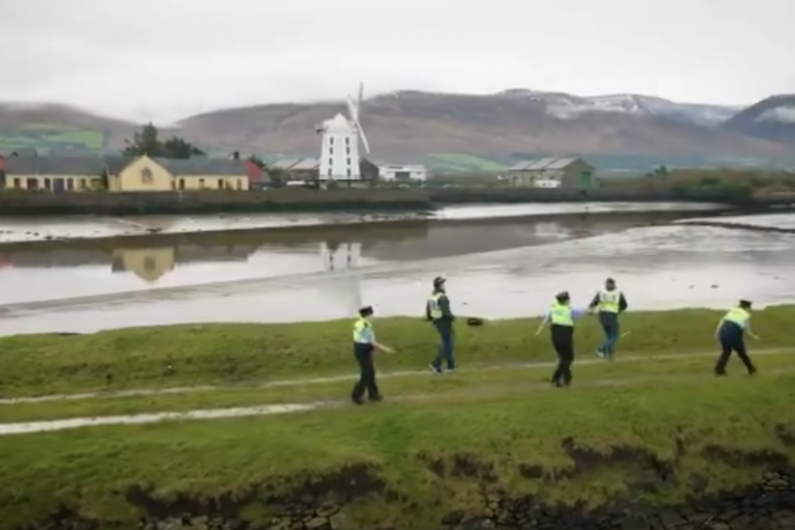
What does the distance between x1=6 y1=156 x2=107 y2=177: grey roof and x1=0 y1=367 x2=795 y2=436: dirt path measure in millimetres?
106429

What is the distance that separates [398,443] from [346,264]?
A: 123ft

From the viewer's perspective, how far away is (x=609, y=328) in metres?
24.1

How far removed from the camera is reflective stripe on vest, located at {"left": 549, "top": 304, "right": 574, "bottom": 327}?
19984 mm

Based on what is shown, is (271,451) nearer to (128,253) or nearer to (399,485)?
(399,485)

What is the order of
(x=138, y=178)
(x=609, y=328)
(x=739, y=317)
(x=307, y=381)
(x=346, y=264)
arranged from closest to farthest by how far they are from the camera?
1. (x=739, y=317)
2. (x=307, y=381)
3. (x=609, y=328)
4. (x=346, y=264)
5. (x=138, y=178)

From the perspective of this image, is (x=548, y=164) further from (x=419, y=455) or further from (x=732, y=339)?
(x=419, y=455)

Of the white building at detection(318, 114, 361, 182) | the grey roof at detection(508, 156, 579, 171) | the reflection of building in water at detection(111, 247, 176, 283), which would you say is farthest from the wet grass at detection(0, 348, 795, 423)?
the grey roof at detection(508, 156, 579, 171)

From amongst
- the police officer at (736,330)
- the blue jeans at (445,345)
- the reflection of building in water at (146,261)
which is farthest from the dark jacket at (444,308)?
the reflection of building in water at (146,261)

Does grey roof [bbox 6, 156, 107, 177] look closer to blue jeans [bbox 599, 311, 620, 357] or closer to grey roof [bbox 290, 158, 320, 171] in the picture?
grey roof [bbox 290, 158, 320, 171]

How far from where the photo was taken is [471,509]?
16.9 metres

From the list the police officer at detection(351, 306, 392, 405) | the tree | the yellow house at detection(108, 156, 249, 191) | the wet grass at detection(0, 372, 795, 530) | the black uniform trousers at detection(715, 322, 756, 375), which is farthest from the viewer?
the tree

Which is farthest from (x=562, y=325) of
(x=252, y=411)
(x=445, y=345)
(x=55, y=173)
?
(x=55, y=173)

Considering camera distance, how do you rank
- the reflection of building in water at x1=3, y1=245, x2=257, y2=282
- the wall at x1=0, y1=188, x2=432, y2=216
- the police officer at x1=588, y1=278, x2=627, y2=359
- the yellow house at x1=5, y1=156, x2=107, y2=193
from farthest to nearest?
the yellow house at x1=5, y1=156, x2=107, y2=193
the wall at x1=0, y1=188, x2=432, y2=216
the reflection of building in water at x1=3, y1=245, x2=257, y2=282
the police officer at x1=588, y1=278, x2=627, y2=359

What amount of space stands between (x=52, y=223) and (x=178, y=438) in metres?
68.2
